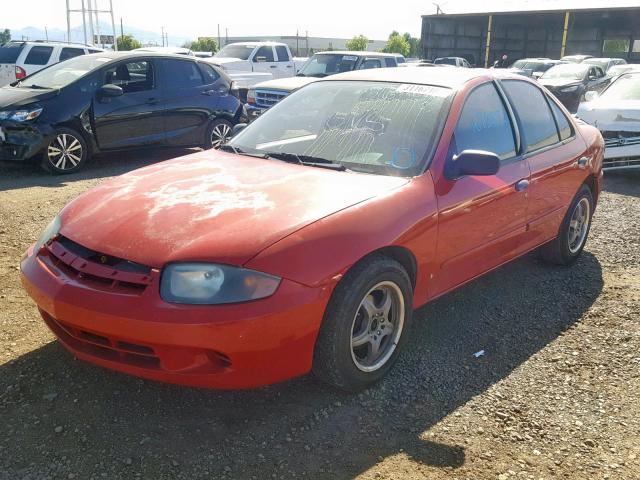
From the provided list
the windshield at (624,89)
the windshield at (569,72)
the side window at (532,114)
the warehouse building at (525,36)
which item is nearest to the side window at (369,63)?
the windshield at (624,89)

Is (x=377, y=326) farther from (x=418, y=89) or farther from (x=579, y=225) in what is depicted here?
(x=579, y=225)

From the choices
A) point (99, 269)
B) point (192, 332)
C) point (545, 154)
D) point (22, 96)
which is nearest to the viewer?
point (192, 332)

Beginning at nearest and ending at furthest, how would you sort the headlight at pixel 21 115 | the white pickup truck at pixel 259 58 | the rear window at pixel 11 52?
the headlight at pixel 21 115, the rear window at pixel 11 52, the white pickup truck at pixel 259 58

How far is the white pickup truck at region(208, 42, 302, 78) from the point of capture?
17.1 meters

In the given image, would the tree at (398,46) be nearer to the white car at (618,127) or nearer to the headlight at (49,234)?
the white car at (618,127)

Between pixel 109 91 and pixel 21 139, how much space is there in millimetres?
1282

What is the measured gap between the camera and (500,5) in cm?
4097

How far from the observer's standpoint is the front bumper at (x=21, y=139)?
307 inches

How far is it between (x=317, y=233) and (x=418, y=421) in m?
1.03

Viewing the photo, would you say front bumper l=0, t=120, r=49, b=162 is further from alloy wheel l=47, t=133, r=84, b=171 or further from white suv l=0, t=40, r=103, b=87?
white suv l=0, t=40, r=103, b=87

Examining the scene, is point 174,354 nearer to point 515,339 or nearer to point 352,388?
point 352,388

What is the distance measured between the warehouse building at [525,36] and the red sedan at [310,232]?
123ft

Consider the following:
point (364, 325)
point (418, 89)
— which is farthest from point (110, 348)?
point (418, 89)

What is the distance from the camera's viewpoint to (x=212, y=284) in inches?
104
